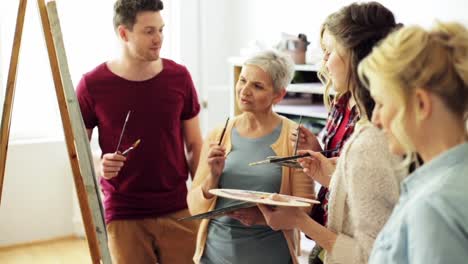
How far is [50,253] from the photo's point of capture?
420cm

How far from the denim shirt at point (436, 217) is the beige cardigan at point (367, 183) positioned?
28cm

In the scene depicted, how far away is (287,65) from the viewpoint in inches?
85.4

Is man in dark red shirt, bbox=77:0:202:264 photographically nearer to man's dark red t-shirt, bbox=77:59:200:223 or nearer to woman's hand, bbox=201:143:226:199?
man's dark red t-shirt, bbox=77:59:200:223

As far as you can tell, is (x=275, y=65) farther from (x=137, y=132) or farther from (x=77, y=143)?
(x=77, y=143)

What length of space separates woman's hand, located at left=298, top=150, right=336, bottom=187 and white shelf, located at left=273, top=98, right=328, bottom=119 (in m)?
1.48

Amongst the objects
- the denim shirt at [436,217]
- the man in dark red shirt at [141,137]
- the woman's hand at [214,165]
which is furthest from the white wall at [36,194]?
the denim shirt at [436,217]

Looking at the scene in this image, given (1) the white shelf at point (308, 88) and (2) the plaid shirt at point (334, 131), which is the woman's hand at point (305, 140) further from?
(1) the white shelf at point (308, 88)

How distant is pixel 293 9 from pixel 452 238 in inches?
131

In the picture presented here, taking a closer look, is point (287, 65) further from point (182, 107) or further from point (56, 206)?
point (56, 206)

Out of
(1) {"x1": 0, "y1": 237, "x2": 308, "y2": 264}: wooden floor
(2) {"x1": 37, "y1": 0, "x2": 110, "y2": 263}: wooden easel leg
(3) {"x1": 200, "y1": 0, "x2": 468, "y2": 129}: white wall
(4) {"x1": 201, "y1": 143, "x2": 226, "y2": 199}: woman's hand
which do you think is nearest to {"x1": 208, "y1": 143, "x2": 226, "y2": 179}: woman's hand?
(4) {"x1": 201, "y1": 143, "x2": 226, "y2": 199}: woman's hand

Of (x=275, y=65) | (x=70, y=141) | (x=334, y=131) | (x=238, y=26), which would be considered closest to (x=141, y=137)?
(x=70, y=141)

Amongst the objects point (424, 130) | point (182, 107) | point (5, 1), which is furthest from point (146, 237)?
point (5, 1)

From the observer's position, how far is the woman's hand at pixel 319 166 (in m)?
1.75

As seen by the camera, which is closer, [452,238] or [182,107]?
[452,238]
